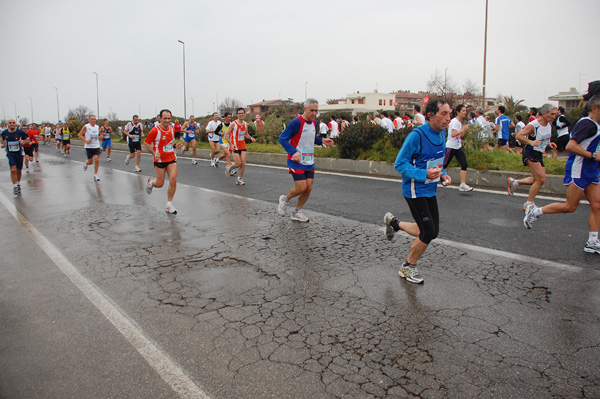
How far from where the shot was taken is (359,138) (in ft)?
45.5

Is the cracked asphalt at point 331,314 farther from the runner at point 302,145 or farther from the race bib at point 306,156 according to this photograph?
the race bib at point 306,156

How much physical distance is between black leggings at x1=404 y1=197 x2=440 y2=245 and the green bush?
9.56 metres

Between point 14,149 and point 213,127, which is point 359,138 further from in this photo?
point 14,149

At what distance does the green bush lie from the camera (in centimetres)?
1392

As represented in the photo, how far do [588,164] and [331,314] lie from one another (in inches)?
147

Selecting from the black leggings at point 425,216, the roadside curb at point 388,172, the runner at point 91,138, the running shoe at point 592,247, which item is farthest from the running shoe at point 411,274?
the runner at point 91,138

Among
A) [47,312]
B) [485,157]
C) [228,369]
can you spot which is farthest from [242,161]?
[228,369]

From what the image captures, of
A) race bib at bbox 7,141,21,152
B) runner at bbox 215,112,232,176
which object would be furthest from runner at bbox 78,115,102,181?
runner at bbox 215,112,232,176

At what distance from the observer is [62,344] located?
343cm

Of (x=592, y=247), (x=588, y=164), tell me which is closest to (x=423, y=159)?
(x=588, y=164)

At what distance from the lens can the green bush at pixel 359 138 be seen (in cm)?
1392

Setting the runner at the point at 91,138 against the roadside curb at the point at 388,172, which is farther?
the runner at the point at 91,138

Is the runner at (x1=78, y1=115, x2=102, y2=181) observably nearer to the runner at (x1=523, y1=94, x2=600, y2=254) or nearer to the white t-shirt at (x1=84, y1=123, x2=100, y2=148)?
the white t-shirt at (x1=84, y1=123, x2=100, y2=148)

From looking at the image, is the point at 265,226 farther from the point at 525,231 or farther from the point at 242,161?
the point at 242,161
